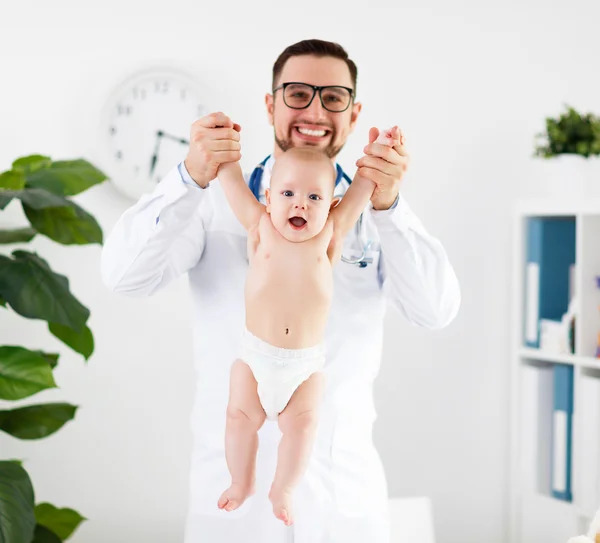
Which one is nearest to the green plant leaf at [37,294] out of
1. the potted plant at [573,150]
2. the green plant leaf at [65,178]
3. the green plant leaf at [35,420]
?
the green plant leaf at [65,178]

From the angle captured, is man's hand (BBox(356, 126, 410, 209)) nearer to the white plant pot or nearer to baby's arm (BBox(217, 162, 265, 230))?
A: baby's arm (BBox(217, 162, 265, 230))

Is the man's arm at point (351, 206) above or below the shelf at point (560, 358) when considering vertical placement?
above

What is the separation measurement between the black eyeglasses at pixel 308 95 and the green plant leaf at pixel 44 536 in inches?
55.1

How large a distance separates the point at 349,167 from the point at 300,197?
4.88ft

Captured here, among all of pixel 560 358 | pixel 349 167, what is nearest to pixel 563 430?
pixel 560 358

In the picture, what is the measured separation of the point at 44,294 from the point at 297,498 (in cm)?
80

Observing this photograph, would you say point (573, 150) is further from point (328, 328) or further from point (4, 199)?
point (4, 199)

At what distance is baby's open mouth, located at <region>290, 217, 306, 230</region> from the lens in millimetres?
1053

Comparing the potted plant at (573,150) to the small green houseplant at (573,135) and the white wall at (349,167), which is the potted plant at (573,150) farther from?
the white wall at (349,167)

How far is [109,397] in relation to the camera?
95.1 inches

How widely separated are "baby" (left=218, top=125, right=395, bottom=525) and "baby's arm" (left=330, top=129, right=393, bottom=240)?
16mm

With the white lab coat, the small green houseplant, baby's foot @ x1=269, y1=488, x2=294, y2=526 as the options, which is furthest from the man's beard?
the small green houseplant

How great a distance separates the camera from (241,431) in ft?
3.55

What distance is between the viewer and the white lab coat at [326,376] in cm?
145
